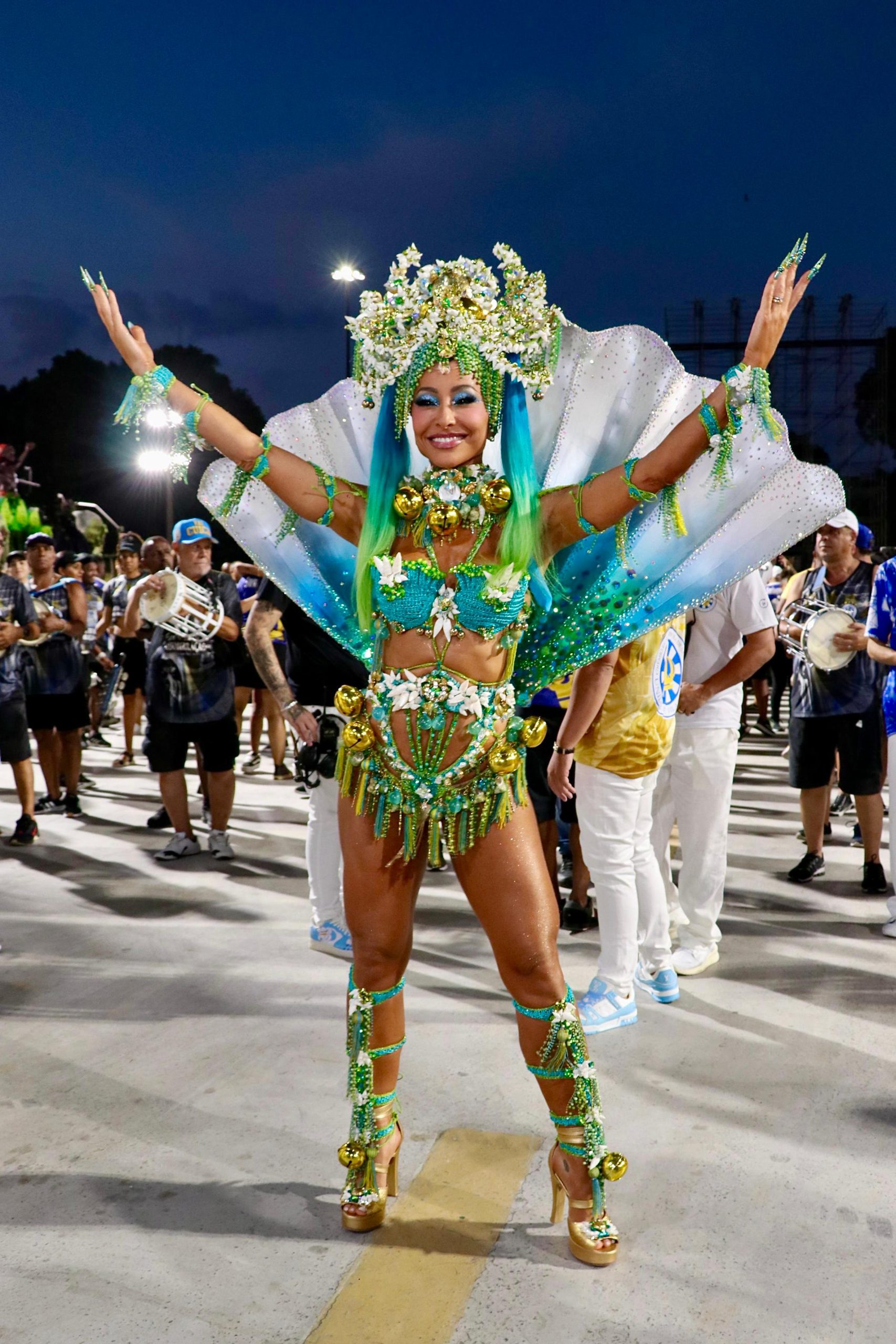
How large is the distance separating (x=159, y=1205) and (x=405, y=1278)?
2.30 feet

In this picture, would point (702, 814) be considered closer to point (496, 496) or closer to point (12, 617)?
point (496, 496)

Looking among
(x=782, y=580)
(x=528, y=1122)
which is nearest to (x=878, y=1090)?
(x=528, y=1122)

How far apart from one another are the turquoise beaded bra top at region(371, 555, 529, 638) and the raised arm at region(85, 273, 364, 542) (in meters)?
0.23

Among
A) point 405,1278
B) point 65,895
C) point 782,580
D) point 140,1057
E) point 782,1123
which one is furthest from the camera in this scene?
point 782,580

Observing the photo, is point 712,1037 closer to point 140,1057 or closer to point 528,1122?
point 528,1122

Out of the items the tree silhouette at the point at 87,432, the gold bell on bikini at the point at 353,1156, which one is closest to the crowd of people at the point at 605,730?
the gold bell on bikini at the point at 353,1156

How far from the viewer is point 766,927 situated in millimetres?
4969

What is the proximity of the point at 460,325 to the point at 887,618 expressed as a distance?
3.05 m

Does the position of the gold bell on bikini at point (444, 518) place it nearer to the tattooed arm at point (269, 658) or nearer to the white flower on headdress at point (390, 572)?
the white flower on headdress at point (390, 572)

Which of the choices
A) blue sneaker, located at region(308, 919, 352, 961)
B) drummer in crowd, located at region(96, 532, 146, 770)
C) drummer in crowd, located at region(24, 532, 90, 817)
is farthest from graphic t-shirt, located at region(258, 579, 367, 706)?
drummer in crowd, located at region(96, 532, 146, 770)

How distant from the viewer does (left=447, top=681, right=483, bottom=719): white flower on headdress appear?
245 centimetres

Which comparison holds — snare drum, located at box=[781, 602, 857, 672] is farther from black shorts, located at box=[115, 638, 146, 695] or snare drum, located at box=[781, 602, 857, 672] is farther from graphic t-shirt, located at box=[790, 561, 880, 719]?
black shorts, located at box=[115, 638, 146, 695]

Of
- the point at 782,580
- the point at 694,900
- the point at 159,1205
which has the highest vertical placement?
the point at 782,580

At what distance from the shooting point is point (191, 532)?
6211mm
